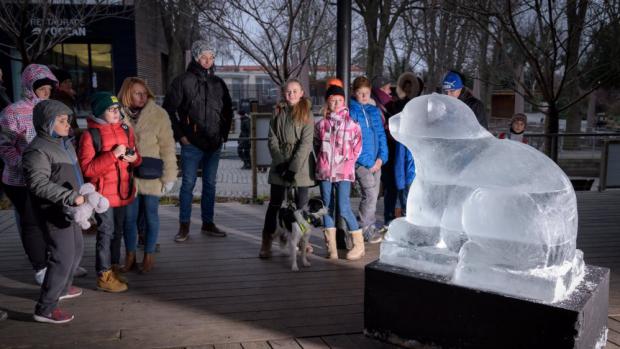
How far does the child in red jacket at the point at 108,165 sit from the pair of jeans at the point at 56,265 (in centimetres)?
52

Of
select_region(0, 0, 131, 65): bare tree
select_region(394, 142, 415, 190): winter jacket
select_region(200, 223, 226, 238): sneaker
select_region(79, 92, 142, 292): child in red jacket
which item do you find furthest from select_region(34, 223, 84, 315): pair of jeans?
select_region(0, 0, 131, 65): bare tree

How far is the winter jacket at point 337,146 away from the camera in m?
4.62

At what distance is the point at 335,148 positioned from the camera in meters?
4.62

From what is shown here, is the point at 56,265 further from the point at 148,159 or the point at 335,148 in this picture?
the point at 335,148

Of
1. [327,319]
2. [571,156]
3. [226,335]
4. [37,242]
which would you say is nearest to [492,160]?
[327,319]

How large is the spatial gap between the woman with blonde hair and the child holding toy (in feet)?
5.79

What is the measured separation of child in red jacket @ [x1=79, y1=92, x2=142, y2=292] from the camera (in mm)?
3828

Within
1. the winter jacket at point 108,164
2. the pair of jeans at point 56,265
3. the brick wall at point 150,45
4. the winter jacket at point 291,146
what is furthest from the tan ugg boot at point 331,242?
the brick wall at point 150,45

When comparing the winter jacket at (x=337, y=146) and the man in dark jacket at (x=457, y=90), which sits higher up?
the man in dark jacket at (x=457, y=90)

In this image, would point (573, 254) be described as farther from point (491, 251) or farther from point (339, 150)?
point (339, 150)

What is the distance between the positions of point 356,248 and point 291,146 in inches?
43.7

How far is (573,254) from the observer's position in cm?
281

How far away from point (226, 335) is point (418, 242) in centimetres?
129

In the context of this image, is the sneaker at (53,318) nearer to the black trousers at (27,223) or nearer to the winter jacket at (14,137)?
the black trousers at (27,223)
